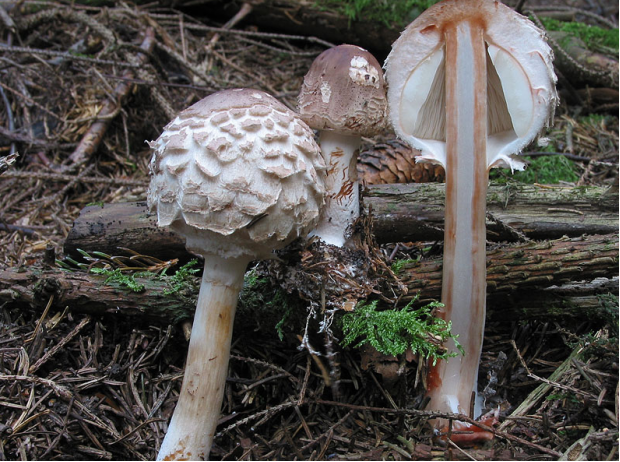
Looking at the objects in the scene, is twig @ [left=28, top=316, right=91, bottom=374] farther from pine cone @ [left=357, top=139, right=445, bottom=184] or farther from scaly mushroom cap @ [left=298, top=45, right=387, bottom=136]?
pine cone @ [left=357, top=139, right=445, bottom=184]

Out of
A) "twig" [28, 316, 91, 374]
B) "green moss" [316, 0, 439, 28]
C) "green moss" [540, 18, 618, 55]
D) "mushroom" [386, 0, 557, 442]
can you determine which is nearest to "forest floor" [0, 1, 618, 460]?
"twig" [28, 316, 91, 374]

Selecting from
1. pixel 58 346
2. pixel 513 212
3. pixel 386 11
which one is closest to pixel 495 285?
pixel 513 212

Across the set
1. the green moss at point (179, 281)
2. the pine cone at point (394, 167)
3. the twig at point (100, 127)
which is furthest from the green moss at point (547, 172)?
the twig at point (100, 127)

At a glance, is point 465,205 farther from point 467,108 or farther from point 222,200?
point 222,200

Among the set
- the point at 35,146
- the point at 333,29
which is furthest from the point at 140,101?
the point at 333,29

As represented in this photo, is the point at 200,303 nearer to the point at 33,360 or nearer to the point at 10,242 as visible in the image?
the point at 33,360

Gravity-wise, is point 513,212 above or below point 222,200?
below
